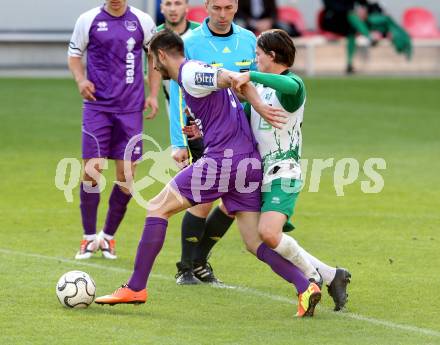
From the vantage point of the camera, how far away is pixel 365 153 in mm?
16609

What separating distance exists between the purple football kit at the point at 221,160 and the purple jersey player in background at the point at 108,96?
2206mm

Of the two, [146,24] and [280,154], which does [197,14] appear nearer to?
[146,24]

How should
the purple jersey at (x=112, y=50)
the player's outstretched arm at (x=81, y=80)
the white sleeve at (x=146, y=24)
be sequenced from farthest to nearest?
the white sleeve at (x=146, y=24), the purple jersey at (x=112, y=50), the player's outstretched arm at (x=81, y=80)

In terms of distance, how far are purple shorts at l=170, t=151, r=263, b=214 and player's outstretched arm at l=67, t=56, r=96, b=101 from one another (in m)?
2.26

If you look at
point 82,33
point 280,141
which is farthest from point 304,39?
point 280,141

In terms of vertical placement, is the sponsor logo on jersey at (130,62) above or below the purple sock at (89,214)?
above

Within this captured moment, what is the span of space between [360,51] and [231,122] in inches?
865

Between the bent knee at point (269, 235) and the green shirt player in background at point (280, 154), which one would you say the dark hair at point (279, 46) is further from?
the bent knee at point (269, 235)

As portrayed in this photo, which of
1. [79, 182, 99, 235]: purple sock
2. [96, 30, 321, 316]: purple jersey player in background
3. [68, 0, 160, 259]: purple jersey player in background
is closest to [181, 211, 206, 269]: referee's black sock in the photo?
[96, 30, 321, 316]: purple jersey player in background

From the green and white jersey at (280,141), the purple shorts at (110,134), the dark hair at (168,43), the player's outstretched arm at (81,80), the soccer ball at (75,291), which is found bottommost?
the soccer ball at (75,291)

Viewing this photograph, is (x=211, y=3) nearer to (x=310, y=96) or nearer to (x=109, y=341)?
(x=109, y=341)

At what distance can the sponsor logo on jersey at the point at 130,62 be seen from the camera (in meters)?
10.2

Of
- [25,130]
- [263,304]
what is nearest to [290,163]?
[263,304]

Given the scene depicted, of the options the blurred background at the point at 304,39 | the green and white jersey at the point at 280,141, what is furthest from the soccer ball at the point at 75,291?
the blurred background at the point at 304,39
